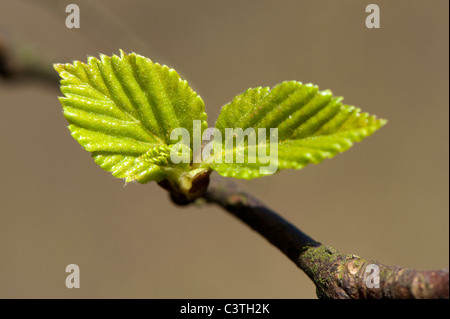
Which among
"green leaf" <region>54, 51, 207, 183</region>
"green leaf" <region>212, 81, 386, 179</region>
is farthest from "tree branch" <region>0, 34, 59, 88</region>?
"green leaf" <region>212, 81, 386, 179</region>

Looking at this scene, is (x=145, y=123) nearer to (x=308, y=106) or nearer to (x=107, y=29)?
(x=308, y=106)

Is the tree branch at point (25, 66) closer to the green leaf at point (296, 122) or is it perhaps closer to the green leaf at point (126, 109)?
the green leaf at point (126, 109)

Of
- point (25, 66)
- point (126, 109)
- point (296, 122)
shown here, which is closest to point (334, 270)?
point (296, 122)

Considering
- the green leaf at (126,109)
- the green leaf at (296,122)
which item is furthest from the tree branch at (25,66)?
the green leaf at (296,122)

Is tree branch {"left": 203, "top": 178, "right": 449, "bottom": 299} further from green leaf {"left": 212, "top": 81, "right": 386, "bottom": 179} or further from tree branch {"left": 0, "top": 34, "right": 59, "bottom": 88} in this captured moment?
tree branch {"left": 0, "top": 34, "right": 59, "bottom": 88}

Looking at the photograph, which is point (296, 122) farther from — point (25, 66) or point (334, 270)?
point (25, 66)
